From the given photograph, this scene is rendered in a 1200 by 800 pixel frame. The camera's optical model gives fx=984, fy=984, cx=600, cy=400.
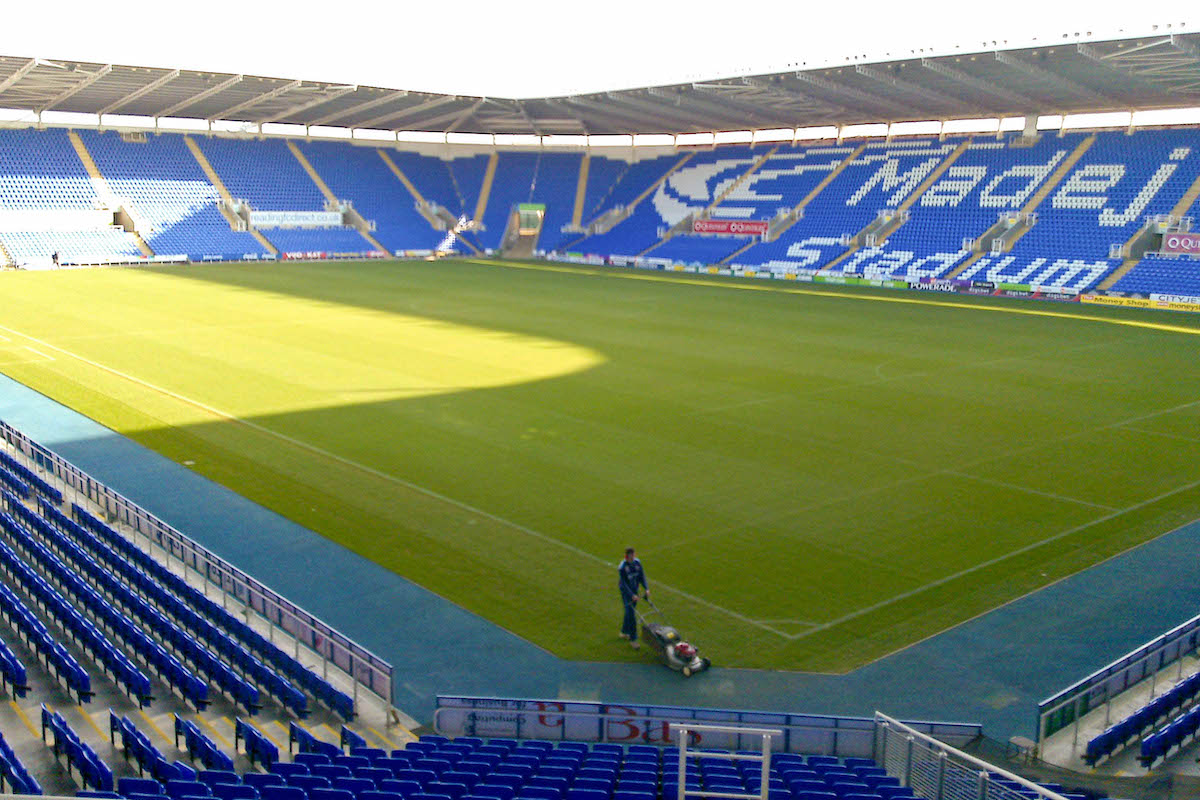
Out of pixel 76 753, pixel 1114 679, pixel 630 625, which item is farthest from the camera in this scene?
pixel 630 625

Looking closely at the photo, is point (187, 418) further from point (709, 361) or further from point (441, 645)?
point (709, 361)

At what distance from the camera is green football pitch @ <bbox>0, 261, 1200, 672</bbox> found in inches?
535

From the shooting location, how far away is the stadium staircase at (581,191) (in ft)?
260

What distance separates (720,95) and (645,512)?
4768 centimetres

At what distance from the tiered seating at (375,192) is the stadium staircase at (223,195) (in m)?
8.00

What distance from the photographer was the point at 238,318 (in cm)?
3722

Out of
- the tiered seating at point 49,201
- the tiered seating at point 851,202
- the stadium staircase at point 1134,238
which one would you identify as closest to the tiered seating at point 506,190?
the tiered seating at point 851,202

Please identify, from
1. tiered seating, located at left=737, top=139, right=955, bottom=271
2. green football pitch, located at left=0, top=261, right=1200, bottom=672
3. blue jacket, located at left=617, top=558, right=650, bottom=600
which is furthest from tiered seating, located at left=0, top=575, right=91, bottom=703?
tiered seating, located at left=737, top=139, right=955, bottom=271

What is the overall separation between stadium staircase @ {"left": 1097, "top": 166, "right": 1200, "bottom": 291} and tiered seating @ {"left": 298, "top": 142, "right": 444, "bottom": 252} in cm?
4650

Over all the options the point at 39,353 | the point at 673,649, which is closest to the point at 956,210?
the point at 39,353

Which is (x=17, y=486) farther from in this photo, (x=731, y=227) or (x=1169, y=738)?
(x=731, y=227)

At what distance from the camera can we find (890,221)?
60625mm

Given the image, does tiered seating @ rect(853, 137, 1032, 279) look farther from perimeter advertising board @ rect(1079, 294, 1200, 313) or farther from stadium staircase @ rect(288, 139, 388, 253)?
stadium staircase @ rect(288, 139, 388, 253)

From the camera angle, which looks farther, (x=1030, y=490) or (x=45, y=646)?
(x=1030, y=490)
